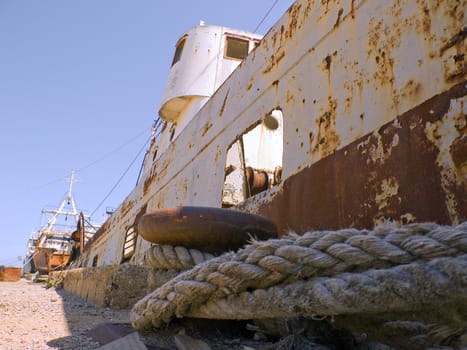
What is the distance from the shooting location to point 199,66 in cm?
835

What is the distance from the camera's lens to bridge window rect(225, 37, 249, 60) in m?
8.67

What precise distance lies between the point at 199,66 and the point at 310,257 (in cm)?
786

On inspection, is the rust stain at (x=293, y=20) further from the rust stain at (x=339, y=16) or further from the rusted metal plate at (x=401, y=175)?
the rusted metal plate at (x=401, y=175)

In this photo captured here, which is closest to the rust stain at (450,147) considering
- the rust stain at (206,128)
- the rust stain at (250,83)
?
the rust stain at (250,83)

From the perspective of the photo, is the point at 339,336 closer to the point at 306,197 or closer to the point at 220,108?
the point at 306,197

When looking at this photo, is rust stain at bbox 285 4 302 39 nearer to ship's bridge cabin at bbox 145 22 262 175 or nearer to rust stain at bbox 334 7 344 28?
rust stain at bbox 334 7 344 28

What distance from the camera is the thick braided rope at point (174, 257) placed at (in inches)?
62.5

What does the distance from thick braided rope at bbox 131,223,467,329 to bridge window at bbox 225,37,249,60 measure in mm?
7882

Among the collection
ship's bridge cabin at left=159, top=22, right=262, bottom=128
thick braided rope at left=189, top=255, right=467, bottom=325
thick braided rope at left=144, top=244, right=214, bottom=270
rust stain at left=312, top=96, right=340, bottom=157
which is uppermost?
ship's bridge cabin at left=159, top=22, right=262, bottom=128

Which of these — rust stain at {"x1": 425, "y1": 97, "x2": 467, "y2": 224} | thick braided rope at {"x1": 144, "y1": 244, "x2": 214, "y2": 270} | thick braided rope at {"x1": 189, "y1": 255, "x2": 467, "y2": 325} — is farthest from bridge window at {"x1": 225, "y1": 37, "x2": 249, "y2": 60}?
thick braided rope at {"x1": 189, "y1": 255, "x2": 467, "y2": 325}

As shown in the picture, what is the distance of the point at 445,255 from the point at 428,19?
157 centimetres

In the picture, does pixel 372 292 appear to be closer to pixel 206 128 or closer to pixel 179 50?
pixel 206 128

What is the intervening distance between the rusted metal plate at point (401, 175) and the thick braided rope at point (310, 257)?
0.84 metres

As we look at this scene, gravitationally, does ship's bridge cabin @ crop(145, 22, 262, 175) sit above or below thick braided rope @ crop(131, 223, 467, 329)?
above
